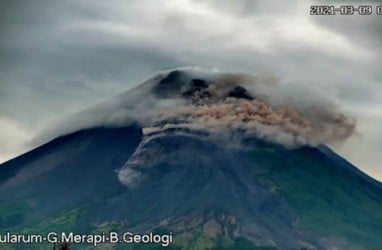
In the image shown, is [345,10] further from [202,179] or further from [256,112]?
[202,179]

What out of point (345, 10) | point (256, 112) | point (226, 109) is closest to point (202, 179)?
point (256, 112)

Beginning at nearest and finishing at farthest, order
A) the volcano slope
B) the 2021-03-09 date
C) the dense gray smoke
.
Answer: the 2021-03-09 date < the dense gray smoke < the volcano slope

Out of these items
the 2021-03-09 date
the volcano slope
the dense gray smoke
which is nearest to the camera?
the 2021-03-09 date

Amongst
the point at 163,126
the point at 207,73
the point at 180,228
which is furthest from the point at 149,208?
the point at 207,73

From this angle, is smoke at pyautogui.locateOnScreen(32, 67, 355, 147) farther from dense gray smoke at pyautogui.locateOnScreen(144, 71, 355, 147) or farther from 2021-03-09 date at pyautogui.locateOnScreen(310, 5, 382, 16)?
2021-03-09 date at pyautogui.locateOnScreen(310, 5, 382, 16)

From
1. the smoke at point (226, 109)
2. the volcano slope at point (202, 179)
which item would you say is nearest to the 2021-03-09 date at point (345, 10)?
the smoke at point (226, 109)

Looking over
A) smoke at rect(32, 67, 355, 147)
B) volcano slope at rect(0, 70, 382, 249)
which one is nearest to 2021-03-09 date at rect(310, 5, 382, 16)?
smoke at rect(32, 67, 355, 147)

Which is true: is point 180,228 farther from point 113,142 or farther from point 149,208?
point 113,142

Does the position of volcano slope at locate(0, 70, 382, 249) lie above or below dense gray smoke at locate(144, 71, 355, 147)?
below
